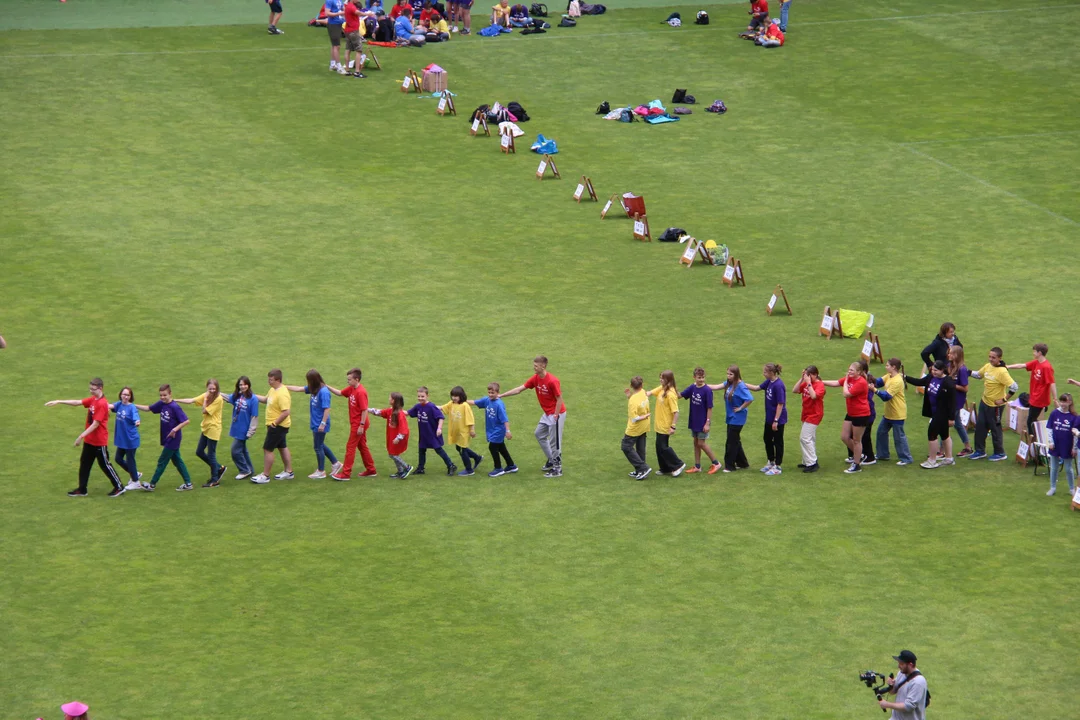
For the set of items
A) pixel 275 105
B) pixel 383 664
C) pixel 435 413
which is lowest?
pixel 383 664

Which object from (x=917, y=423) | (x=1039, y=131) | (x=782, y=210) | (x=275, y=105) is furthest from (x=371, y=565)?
(x=1039, y=131)

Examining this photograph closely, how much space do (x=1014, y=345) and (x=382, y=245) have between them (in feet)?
49.9

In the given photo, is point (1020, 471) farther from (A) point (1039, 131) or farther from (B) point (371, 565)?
(A) point (1039, 131)

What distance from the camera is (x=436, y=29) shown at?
51.4 metres

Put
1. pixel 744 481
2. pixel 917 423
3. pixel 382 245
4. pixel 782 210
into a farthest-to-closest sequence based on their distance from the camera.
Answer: pixel 782 210, pixel 382 245, pixel 917 423, pixel 744 481

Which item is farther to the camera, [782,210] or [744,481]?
[782,210]

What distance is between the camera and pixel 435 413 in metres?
24.7

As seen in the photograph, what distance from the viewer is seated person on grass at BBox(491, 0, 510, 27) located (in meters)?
52.7

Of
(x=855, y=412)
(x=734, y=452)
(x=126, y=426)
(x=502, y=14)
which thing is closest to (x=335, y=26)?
(x=502, y=14)

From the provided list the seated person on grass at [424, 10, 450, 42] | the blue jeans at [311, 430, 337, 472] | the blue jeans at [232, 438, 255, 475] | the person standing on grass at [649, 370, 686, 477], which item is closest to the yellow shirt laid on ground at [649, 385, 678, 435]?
the person standing on grass at [649, 370, 686, 477]

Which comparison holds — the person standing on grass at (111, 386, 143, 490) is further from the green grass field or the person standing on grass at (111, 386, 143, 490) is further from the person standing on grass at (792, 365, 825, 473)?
the person standing on grass at (792, 365, 825, 473)

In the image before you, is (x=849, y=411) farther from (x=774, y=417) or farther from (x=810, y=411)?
(x=774, y=417)

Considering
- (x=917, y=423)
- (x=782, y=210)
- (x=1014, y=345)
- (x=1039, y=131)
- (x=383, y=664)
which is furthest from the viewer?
(x=1039, y=131)

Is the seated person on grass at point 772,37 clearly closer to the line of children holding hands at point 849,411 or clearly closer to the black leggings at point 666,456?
the line of children holding hands at point 849,411
